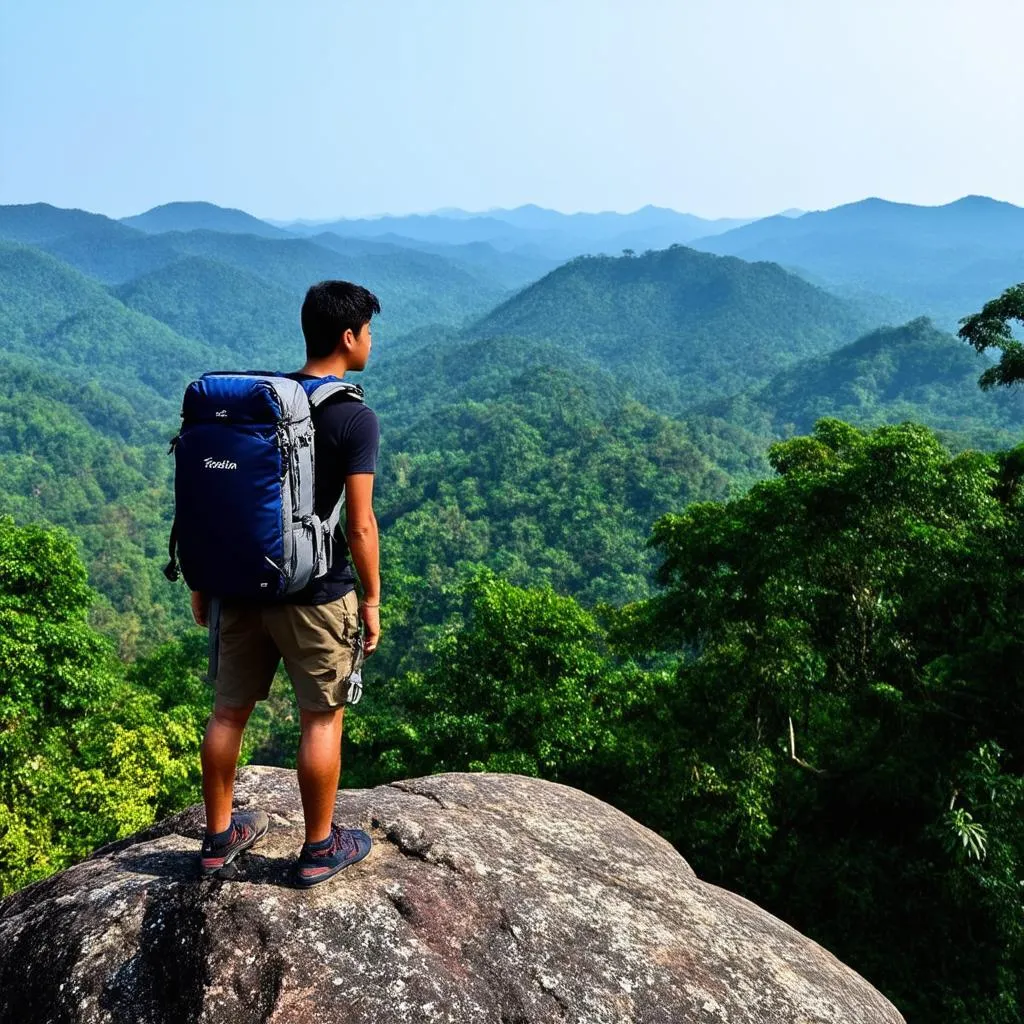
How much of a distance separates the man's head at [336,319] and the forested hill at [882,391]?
117 meters

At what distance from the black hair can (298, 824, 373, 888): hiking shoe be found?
209 centimetres

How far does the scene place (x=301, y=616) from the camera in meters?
3.06

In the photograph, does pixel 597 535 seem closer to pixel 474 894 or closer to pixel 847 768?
pixel 847 768

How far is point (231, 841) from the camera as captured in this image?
338cm

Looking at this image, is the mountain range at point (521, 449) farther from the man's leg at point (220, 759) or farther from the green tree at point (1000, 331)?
the man's leg at point (220, 759)

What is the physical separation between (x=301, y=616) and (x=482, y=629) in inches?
473

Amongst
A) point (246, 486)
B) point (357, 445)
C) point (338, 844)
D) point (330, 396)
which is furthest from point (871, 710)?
point (246, 486)

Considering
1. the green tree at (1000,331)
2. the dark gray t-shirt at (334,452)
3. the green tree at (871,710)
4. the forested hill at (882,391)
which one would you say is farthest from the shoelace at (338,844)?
the forested hill at (882,391)

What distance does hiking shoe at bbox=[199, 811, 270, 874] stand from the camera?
3.31m

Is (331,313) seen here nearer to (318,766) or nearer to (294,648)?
(294,648)

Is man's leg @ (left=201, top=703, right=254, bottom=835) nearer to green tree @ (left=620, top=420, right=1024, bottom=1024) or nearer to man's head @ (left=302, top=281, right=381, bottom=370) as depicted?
man's head @ (left=302, top=281, right=381, bottom=370)

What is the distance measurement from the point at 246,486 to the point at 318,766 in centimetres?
125

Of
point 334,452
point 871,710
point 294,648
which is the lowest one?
point 871,710

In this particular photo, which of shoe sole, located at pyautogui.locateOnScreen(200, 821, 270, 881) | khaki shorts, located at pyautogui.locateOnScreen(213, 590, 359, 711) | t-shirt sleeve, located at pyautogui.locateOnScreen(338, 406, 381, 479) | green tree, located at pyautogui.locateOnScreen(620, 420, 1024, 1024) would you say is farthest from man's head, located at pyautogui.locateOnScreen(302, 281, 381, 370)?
green tree, located at pyautogui.locateOnScreen(620, 420, 1024, 1024)
